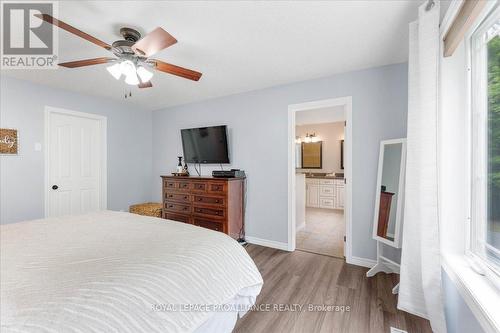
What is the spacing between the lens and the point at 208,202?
3168 millimetres

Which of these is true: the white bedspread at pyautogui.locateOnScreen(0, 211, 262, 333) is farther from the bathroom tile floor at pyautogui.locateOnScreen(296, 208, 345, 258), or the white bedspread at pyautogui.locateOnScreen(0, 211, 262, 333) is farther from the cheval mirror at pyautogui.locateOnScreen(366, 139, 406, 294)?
the bathroom tile floor at pyautogui.locateOnScreen(296, 208, 345, 258)

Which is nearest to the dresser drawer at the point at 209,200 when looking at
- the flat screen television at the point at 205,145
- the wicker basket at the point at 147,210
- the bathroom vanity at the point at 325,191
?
the flat screen television at the point at 205,145

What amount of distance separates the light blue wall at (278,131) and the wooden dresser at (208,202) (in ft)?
0.96

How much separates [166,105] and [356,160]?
3456 mm

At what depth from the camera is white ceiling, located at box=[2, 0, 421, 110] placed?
1.60m

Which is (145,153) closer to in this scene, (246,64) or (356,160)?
(246,64)

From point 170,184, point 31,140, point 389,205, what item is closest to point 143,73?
point 170,184

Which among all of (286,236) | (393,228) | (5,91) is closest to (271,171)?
(286,236)

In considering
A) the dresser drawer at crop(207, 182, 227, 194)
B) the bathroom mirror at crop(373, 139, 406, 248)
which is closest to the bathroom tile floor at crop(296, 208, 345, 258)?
the bathroom mirror at crop(373, 139, 406, 248)

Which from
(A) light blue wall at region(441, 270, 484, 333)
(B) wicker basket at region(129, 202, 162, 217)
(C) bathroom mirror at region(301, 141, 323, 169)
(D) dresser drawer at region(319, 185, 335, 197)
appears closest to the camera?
(A) light blue wall at region(441, 270, 484, 333)

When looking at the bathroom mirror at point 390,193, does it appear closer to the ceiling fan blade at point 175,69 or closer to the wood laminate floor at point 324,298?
the wood laminate floor at point 324,298

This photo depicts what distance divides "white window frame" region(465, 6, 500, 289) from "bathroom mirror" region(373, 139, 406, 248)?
74 centimetres

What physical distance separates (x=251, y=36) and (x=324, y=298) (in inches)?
96.4

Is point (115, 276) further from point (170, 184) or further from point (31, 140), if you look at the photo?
point (31, 140)
